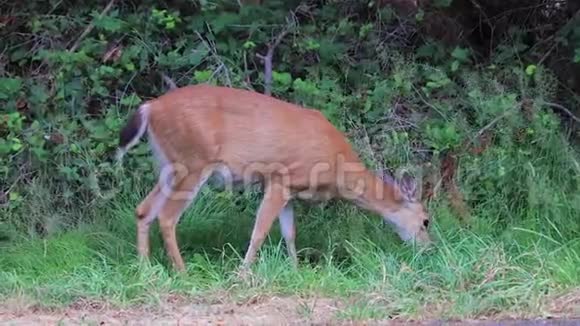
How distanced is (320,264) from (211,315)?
1551 mm

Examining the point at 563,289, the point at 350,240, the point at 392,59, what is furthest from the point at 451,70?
the point at 563,289

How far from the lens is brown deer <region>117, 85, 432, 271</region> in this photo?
24.8 ft

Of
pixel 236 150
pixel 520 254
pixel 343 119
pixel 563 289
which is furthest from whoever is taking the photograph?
pixel 343 119

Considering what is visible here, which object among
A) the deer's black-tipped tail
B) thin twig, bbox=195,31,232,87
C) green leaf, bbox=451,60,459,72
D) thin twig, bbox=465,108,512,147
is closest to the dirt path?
the deer's black-tipped tail

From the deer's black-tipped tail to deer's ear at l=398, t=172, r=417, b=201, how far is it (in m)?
2.08

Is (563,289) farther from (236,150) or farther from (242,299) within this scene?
(236,150)

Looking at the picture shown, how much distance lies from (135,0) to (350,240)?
381 cm

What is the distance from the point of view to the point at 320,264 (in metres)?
7.59

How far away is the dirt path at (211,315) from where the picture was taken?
236 inches

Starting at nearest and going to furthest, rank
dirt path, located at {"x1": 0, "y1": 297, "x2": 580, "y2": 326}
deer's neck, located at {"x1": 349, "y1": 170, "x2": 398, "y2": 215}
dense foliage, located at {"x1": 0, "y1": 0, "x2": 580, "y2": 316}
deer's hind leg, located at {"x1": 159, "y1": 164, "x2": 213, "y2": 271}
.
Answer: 1. dirt path, located at {"x1": 0, "y1": 297, "x2": 580, "y2": 326}
2. dense foliage, located at {"x1": 0, "y1": 0, "x2": 580, "y2": 316}
3. deer's hind leg, located at {"x1": 159, "y1": 164, "x2": 213, "y2": 271}
4. deer's neck, located at {"x1": 349, "y1": 170, "x2": 398, "y2": 215}

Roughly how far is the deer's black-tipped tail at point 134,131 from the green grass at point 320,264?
2.59 ft

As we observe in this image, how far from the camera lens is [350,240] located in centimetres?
780

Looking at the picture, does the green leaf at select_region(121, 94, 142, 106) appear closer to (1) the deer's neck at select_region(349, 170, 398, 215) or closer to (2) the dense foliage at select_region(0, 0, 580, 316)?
(2) the dense foliage at select_region(0, 0, 580, 316)

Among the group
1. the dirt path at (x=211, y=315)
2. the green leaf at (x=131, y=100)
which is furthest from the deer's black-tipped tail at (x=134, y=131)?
the green leaf at (x=131, y=100)
